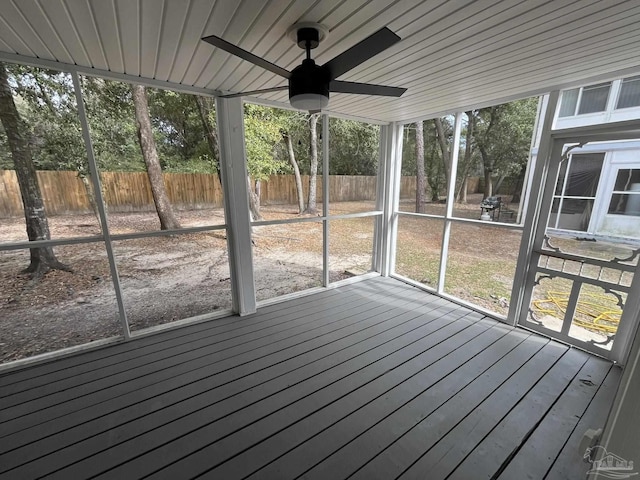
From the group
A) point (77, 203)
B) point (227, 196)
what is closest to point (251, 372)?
point (227, 196)

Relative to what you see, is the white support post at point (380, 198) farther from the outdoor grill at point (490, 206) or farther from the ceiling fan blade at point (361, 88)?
the ceiling fan blade at point (361, 88)

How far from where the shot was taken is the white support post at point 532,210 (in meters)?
2.36

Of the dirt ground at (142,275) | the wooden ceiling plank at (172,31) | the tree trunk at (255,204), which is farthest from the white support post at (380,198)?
the wooden ceiling plank at (172,31)

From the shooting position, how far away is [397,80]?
2.17 m

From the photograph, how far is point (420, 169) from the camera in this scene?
5.40m

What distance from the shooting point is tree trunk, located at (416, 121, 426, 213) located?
480 centimetres

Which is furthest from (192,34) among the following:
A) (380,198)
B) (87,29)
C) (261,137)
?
(261,137)

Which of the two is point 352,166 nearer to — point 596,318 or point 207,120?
point 207,120

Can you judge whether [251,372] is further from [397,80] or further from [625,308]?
[625,308]

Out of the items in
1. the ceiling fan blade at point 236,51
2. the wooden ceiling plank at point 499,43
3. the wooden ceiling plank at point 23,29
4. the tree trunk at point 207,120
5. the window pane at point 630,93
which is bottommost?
the ceiling fan blade at point 236,51

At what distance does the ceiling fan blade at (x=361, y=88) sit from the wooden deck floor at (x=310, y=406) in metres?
2.03

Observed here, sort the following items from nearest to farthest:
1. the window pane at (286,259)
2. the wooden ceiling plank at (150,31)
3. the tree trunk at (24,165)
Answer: the wooden ceiling plank at (150,31) < the tree trunk at (24,165) < the window pane at (286,259)

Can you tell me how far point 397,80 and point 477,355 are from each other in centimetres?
252

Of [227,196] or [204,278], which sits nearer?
[227,196]
